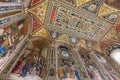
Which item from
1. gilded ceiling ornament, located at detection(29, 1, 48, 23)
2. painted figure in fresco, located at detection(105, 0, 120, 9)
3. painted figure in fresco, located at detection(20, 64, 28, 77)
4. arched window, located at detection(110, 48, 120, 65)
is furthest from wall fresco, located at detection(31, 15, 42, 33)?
arched window, located at detection(110, 48, 120, 65)

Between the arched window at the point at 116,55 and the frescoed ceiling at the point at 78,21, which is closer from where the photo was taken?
the frescoed ceiling at the point at 78,21

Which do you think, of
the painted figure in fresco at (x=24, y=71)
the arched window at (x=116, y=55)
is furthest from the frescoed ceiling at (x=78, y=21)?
the painted figure in fresco at (x=24, y=71)

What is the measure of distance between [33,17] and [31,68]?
3.67m

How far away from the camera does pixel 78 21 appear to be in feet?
33.8

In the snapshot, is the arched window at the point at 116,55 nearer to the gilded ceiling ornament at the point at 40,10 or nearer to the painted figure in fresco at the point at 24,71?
the gilded ceiling ornament at the point at 40,10

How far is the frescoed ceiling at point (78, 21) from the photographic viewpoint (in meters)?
9.38

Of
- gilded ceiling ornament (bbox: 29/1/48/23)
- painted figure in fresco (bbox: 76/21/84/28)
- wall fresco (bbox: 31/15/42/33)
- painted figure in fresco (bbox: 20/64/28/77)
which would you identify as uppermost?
gilded ceiling ornament (bbox: 29/1/48/23)

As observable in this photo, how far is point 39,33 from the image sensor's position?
10633mm

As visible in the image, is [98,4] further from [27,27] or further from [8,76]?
[8,76]

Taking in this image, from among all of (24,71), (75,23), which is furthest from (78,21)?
(24,71)

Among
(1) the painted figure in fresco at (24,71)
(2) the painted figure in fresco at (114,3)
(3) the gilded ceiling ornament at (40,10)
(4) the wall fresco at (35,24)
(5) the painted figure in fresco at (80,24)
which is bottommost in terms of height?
(1) the painted figure in fresco at (24,71)

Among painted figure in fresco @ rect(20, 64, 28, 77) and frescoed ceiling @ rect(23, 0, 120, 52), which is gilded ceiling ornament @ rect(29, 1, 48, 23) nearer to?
frescoed ceiling @ rect(23, 0, 120, 52)

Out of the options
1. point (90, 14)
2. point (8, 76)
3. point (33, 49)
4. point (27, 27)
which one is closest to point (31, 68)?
point (8, 76)

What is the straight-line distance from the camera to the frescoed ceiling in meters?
9.38
